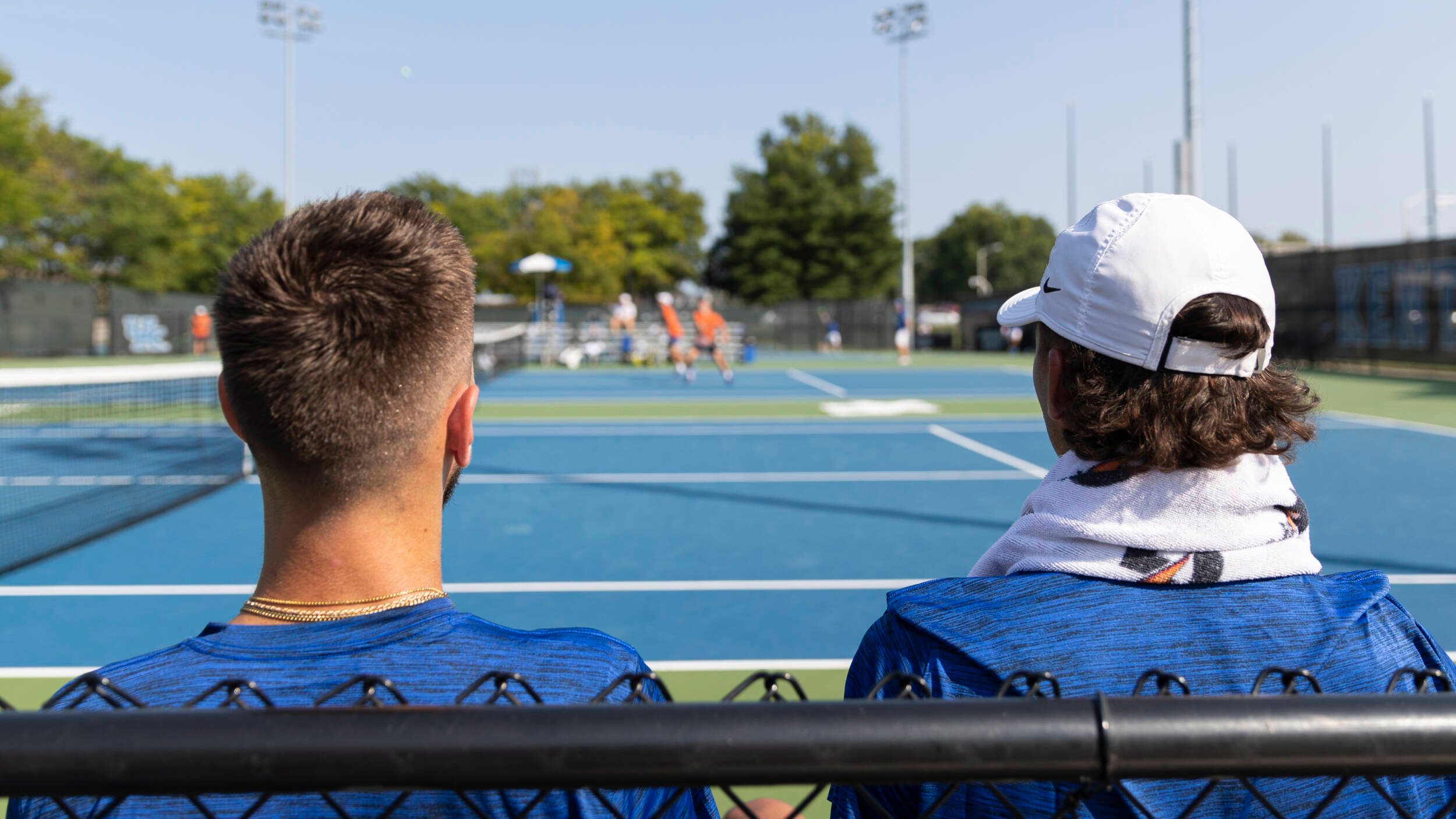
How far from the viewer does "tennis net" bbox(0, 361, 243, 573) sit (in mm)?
7371

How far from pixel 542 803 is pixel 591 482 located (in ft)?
27.4

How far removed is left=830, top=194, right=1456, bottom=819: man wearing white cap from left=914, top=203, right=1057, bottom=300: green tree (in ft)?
340

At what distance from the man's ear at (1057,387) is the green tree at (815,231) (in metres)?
70.6

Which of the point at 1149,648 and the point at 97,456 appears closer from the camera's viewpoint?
the point at 1149,648

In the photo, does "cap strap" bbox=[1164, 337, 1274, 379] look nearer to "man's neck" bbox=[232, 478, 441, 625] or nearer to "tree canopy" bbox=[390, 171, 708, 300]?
"man's neck" bbox=[232, 478, 441, 625]

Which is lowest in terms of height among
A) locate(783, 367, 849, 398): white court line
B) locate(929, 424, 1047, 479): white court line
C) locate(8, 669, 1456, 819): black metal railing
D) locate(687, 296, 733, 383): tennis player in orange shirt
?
locate(929, 424, 1047, 479): white court line

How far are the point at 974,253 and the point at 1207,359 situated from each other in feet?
356

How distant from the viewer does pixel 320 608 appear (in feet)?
4.16

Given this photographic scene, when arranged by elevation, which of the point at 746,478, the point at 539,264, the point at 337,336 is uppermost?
the point at 539,264

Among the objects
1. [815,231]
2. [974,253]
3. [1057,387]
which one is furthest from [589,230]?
[1057,387]

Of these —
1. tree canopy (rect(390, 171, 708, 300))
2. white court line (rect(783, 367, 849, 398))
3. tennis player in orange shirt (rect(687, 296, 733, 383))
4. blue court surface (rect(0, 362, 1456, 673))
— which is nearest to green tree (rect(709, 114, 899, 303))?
tree canopy (rect(390, 171, 708, 300))

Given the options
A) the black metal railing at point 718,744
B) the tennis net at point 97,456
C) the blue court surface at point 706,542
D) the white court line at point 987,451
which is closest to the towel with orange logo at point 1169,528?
the black metal railing at point 718,744

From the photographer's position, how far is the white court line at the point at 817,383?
20.1 m

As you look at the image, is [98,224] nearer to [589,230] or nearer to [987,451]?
[589,230]
